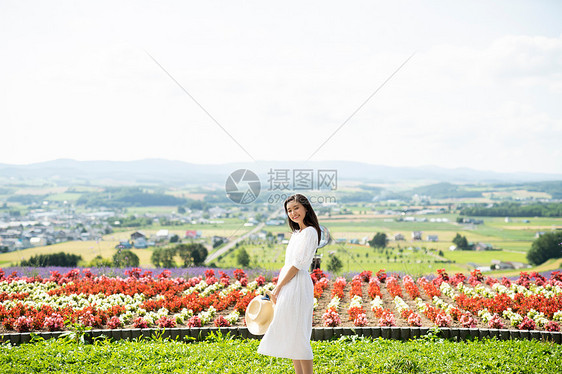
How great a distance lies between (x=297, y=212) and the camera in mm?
3768

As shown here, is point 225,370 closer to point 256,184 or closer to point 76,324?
point 76,324

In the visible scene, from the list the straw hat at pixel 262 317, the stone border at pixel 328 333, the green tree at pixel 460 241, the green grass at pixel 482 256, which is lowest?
the green grass at pixel 482 256

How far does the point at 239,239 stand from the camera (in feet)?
46.2

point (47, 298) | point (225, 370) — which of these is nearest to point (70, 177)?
point (47, 298)

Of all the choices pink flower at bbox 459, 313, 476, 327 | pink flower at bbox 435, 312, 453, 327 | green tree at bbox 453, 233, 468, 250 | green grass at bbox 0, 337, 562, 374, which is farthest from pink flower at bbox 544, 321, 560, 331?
green tree at bbox 453, 233, 468, 250

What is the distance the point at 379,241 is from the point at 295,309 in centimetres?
1189

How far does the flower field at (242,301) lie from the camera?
225 inches

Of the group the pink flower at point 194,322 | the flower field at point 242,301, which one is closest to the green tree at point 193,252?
the flower field at point 242,301

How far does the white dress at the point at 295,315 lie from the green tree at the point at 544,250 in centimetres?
1165

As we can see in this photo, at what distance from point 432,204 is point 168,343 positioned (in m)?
21.5

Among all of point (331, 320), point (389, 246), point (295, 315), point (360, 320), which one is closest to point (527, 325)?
point (360, 320)

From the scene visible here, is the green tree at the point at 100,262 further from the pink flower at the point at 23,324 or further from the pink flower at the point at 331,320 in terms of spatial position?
the pink flower at the point at 331,320

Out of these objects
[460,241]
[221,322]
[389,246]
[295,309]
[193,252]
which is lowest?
[460,241]

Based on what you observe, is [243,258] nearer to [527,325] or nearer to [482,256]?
[527,325]
